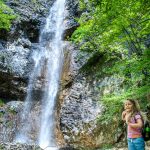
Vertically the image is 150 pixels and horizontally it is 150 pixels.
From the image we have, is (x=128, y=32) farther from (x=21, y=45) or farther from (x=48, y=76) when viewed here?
(x=21, y=45)

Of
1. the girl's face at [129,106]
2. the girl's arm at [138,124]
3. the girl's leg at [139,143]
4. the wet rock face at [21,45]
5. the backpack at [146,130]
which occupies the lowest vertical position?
the girl's leg at [139,143]

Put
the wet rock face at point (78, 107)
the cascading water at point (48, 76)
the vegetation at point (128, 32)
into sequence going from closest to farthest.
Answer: the vegetation at point (128, 32) < the wet rock face at point (78, 107) < the cascading water at point (48, 76)

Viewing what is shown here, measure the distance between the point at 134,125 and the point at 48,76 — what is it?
11207 mm

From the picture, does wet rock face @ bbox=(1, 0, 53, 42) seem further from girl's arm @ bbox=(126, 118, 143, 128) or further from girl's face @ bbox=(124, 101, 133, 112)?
girl's arm @ bbox=(126, 118, 143, 128)

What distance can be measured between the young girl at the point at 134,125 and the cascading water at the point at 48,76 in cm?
803

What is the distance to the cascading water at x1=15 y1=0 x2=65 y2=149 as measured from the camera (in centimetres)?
1428

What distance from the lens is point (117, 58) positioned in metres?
12.5

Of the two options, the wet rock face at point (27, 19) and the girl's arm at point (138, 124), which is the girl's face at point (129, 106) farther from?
the wet rock face at point (27, 19)

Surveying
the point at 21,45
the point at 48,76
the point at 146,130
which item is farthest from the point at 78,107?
the point at 146,130

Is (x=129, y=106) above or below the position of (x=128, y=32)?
below

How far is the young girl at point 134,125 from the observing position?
5207 millimetres

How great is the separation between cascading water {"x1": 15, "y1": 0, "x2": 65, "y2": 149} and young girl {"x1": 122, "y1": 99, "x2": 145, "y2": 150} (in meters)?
8.03

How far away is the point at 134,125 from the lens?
5184mm

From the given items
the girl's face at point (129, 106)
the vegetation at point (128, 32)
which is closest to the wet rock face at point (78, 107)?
the vegetation at point (128, 32)
